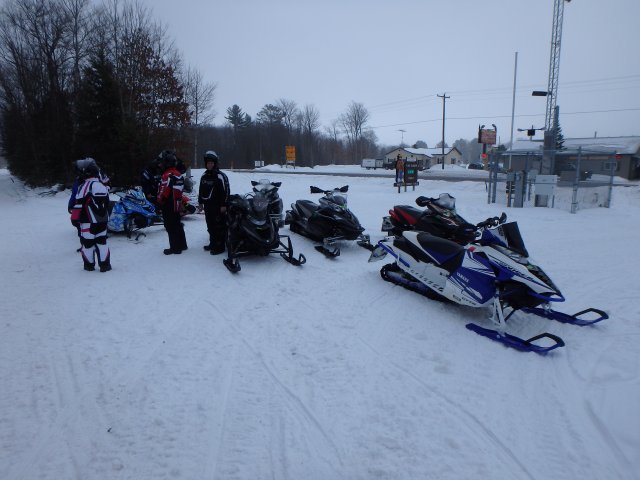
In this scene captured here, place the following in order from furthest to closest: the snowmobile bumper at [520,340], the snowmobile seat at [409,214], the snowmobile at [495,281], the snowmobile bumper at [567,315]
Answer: the snowmobile seat at [409,214]
the snowmobile bumper at [567,315]
the snowmobile at [495,281]
the snowmobile bumper at [520,340]

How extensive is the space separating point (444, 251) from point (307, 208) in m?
3.99

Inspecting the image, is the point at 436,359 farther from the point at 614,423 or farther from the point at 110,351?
the point at 110,351

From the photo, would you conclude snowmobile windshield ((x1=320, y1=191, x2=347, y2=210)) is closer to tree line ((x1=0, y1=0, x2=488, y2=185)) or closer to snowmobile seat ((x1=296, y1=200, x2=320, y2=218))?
snowmobile seat ((x1=296, y1=200, x2=320, y2=218))

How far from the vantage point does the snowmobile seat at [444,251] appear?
4723mm

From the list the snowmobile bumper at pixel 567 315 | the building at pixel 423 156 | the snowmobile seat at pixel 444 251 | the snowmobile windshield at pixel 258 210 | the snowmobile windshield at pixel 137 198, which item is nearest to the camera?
the snowmobile bumper at pixel 567 315

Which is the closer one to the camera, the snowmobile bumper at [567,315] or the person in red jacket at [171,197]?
the snowmobile bumper at [567,315]

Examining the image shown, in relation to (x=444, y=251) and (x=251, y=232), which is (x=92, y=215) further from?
(x=444, y=251)

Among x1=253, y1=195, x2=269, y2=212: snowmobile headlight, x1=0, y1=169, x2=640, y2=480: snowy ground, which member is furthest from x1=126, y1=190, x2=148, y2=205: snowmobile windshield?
x1=253, y1=195, x2=269, y2=212: snowmobile headlight

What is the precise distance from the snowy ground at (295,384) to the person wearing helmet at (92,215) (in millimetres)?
315

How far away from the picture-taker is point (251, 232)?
6.30 m

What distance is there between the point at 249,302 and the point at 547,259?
216 inches

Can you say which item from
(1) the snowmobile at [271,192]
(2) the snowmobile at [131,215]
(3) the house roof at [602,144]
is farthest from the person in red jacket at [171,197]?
(3) the house roof at [602,144]

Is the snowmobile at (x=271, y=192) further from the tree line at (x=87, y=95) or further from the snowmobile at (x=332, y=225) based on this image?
the tree line at (x=87, y=95)

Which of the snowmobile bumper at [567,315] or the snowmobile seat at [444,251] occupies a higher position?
the snowmobile seat at [444,251]
